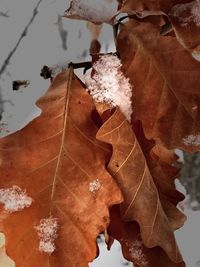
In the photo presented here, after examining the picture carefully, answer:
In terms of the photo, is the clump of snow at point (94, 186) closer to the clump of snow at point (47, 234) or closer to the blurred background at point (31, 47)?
the clump of snow at point (47, 234)

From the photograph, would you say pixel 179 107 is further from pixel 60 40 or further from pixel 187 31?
pixel 60 40

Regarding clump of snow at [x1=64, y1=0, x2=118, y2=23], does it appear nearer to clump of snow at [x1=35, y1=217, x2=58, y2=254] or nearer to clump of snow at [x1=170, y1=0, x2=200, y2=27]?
clump of snow at [x1=170, y1=0, x2=200, y2=27]

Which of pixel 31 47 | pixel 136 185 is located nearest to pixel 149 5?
pixel 136 185

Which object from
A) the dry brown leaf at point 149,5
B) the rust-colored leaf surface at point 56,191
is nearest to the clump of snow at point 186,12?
the dry brown leaf at point 149,5

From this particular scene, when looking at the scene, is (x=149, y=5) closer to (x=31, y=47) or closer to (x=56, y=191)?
(x=56, y=191)

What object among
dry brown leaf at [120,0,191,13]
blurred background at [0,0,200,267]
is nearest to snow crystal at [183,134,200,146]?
dry brown leaf at [120,0,191,13]
